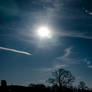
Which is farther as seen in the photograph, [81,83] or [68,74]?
[81,83]

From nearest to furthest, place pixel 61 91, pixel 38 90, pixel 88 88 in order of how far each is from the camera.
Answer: pixel 38 90
pixel 61 91
pixel 88 88

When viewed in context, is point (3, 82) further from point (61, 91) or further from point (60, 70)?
point (60, 70)

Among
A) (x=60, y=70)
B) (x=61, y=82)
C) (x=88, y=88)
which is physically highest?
(x=60, y=70)

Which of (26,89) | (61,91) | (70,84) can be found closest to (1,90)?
(26,89)

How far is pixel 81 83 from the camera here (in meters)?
67.9

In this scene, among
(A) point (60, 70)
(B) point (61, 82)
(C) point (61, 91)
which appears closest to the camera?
(C) point (61, 91)

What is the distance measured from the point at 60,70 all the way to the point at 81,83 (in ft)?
76.3

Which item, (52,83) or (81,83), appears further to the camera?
(81,83)

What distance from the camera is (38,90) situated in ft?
104

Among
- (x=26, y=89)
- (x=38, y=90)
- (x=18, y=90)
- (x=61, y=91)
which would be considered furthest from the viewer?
(x=61, y=91)

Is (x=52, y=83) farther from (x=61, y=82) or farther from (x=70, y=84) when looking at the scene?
(x=70, y=84)

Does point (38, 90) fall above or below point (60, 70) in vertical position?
below

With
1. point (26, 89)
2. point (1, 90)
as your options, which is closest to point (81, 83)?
point (26, 89)

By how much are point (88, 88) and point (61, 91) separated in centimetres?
2986
